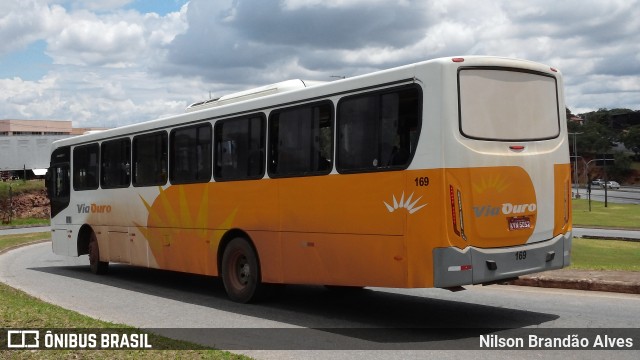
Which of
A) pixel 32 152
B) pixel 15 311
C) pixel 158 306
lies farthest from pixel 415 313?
pixel 32 152

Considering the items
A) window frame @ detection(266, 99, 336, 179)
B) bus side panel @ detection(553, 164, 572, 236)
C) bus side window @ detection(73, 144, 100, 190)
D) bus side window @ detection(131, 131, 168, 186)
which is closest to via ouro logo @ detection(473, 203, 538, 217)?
bus side panel @ detection(553, 164, 572, 236)

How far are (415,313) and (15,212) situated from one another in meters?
51.7

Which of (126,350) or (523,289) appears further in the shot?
(523,289)

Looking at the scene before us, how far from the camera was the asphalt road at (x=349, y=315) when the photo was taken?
8.12 m

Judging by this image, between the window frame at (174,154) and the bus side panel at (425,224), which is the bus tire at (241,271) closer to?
the window frame at (174,154)

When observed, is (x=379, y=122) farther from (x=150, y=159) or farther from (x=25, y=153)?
(x=25, y=153)

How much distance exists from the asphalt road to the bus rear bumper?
71 centimetres

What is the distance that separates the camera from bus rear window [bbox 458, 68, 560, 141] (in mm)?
8523

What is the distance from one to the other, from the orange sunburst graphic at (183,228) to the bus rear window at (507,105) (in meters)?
4.63

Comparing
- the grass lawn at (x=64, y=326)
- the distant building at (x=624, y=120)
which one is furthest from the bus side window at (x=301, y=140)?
the distant building at (x=624, y=120)

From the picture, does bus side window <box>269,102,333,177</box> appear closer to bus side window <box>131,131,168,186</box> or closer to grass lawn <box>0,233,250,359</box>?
grass lawn <box>0,233,250,359</box>

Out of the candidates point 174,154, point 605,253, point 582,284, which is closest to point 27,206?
point 605,253

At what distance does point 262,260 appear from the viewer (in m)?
11.1

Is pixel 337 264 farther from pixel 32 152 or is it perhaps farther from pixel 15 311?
pixel 32 152
